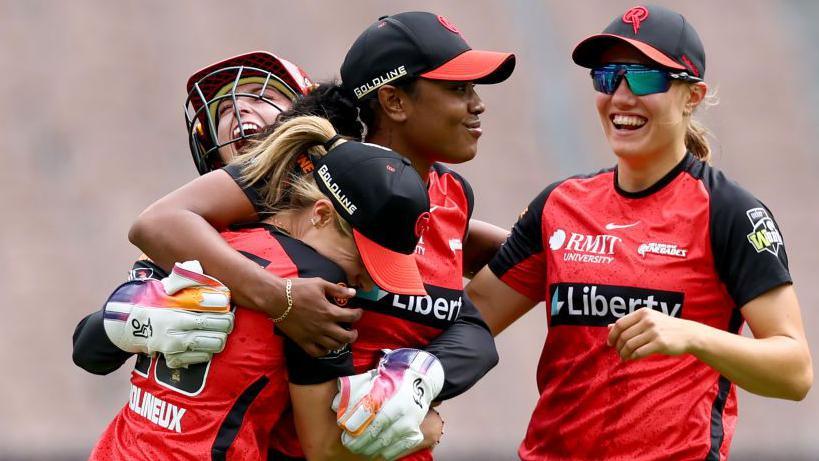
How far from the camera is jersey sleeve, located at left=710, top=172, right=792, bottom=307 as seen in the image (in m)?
3.68

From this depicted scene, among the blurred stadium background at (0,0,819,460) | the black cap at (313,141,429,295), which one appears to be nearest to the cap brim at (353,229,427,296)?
the black cap at (313,141,429,295)

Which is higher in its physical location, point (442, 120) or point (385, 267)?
point (442, 120)

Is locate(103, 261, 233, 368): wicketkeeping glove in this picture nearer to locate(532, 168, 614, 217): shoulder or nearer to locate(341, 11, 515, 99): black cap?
locate(341, 11, 515, 99): black cap

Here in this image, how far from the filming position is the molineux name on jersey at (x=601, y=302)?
384cm

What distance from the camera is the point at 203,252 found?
3.54m

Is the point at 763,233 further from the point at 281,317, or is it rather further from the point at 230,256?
the point at 230,256

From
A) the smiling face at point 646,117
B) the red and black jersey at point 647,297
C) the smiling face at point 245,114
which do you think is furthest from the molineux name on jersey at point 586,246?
the smiling face at point 245,114

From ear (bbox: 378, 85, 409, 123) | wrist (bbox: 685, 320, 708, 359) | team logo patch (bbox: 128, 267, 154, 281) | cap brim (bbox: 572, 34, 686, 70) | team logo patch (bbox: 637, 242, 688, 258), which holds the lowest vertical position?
team logo patch (bbox: 128, 267, 154, 281)

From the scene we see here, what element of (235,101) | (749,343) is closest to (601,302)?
(749,343)

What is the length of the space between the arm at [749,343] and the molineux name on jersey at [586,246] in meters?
0.46

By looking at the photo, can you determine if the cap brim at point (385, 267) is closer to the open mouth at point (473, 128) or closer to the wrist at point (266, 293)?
the wrist at point (266, 293)

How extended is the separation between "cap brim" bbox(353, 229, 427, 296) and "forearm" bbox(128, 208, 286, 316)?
24 cm

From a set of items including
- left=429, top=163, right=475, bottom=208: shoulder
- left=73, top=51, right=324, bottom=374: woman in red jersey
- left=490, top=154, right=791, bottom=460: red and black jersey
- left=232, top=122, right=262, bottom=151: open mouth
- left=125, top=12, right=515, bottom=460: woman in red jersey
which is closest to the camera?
left=125, top=12, right=515, bottom=460: woman in red jersey

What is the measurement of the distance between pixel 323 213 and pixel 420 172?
1.83 ft
